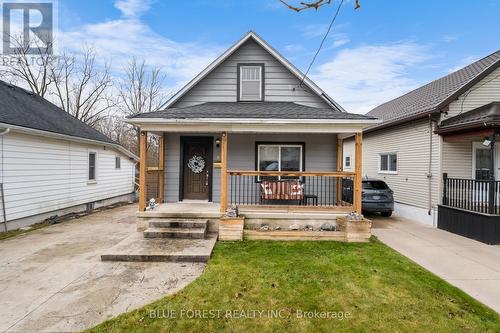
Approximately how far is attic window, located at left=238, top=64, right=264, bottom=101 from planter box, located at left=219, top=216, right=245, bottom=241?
15.9ft

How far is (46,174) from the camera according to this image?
9422 mm

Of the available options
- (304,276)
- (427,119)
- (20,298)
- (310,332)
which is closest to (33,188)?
(20,298)

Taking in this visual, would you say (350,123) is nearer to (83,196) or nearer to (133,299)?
(133,299)

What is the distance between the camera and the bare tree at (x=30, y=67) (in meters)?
18.6

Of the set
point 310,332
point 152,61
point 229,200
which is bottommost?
point 310,332

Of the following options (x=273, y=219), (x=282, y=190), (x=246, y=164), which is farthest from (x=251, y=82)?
(x=273, y=219)

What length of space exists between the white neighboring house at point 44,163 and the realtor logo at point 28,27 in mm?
3529

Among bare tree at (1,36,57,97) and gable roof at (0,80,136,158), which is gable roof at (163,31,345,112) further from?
bare tree at (1,36,57,97)

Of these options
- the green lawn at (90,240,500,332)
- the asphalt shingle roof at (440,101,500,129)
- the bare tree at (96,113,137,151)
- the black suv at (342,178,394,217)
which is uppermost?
the bare tree at (96,113,137,151)

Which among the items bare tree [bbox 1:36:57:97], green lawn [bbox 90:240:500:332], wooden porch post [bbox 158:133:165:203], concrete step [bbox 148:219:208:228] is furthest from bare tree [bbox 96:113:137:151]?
green lawn [bbox 90:240:500:332]

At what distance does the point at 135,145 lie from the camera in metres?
27.2

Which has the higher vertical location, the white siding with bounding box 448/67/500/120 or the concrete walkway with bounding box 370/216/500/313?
Result: the white siding with bounding box 448/67/500/120

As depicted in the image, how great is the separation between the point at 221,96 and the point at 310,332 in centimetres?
824

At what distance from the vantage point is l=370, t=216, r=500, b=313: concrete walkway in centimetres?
439
